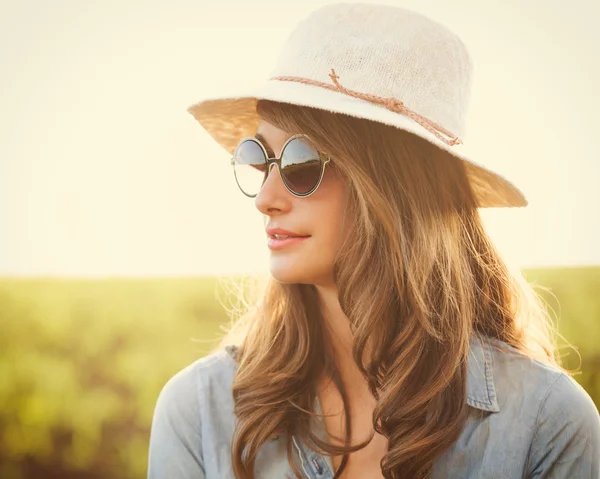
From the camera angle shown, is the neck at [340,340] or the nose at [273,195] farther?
the neck at [340,340]

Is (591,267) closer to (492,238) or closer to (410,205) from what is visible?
(492,238)

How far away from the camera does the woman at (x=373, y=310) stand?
1.69 meters

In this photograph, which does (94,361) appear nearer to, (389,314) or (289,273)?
(289,273)

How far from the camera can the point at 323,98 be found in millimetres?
1621

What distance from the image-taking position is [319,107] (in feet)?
5.08

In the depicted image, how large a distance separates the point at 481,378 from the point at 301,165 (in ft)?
3.01

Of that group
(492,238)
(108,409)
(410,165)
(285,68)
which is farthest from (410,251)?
(108,409)

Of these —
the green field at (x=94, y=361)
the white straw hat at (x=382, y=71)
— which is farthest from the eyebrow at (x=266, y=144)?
the green field at (x=94, y=361)

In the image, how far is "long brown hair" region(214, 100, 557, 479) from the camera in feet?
5.57

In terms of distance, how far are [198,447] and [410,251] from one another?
0.95 metres

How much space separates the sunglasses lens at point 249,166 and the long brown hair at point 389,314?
0.11m

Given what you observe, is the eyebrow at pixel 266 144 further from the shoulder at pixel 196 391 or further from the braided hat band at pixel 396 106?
the shoulder at pixel 196 391

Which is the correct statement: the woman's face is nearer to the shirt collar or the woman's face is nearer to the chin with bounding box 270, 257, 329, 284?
the chin with bounding box 270, 257, 329, 284

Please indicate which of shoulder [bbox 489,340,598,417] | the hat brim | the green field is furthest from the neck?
the green field
